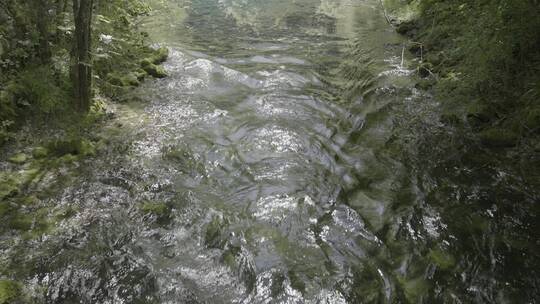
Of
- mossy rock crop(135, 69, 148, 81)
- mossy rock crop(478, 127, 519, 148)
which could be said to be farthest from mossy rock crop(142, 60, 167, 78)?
mossy rock crop(478, 127, 519, 148)

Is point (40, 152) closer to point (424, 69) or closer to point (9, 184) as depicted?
point (9, 184)

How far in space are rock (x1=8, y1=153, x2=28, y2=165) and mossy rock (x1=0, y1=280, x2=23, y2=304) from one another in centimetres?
233

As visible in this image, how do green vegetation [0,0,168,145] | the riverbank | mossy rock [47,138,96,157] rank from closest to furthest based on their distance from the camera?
the riverbank
mossy rock [47,138,96,157]
green vegetation [0,0,168,145]

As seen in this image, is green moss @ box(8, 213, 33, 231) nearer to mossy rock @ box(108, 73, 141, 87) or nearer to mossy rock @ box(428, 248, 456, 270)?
mossy rock @ box(108, 73, 141, 87)

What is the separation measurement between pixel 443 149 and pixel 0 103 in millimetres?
7108

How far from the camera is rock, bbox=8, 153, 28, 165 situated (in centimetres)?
566

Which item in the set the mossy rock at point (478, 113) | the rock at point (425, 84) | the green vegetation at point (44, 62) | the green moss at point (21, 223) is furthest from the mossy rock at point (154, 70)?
the mossy rock at point (478, 113)

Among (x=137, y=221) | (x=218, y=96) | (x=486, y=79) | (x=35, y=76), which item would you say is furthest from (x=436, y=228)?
(x=35, y=76)

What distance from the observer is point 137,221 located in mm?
4922

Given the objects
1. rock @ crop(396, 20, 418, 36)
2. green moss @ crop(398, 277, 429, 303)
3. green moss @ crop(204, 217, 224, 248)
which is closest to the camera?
green moss @ crop(398, 277, 429, 303)

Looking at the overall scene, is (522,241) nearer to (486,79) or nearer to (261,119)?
(486,79)

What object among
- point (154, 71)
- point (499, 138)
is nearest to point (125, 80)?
point (154, 71)

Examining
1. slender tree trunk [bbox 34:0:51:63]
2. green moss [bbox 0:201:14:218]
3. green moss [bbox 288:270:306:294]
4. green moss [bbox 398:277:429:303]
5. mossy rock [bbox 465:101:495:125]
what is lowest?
green moss [bbox 398:277:429:303]

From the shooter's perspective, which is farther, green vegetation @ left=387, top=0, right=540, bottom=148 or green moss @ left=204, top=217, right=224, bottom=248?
green vegetation @ left=387, top=0, right=540, bottom=148
